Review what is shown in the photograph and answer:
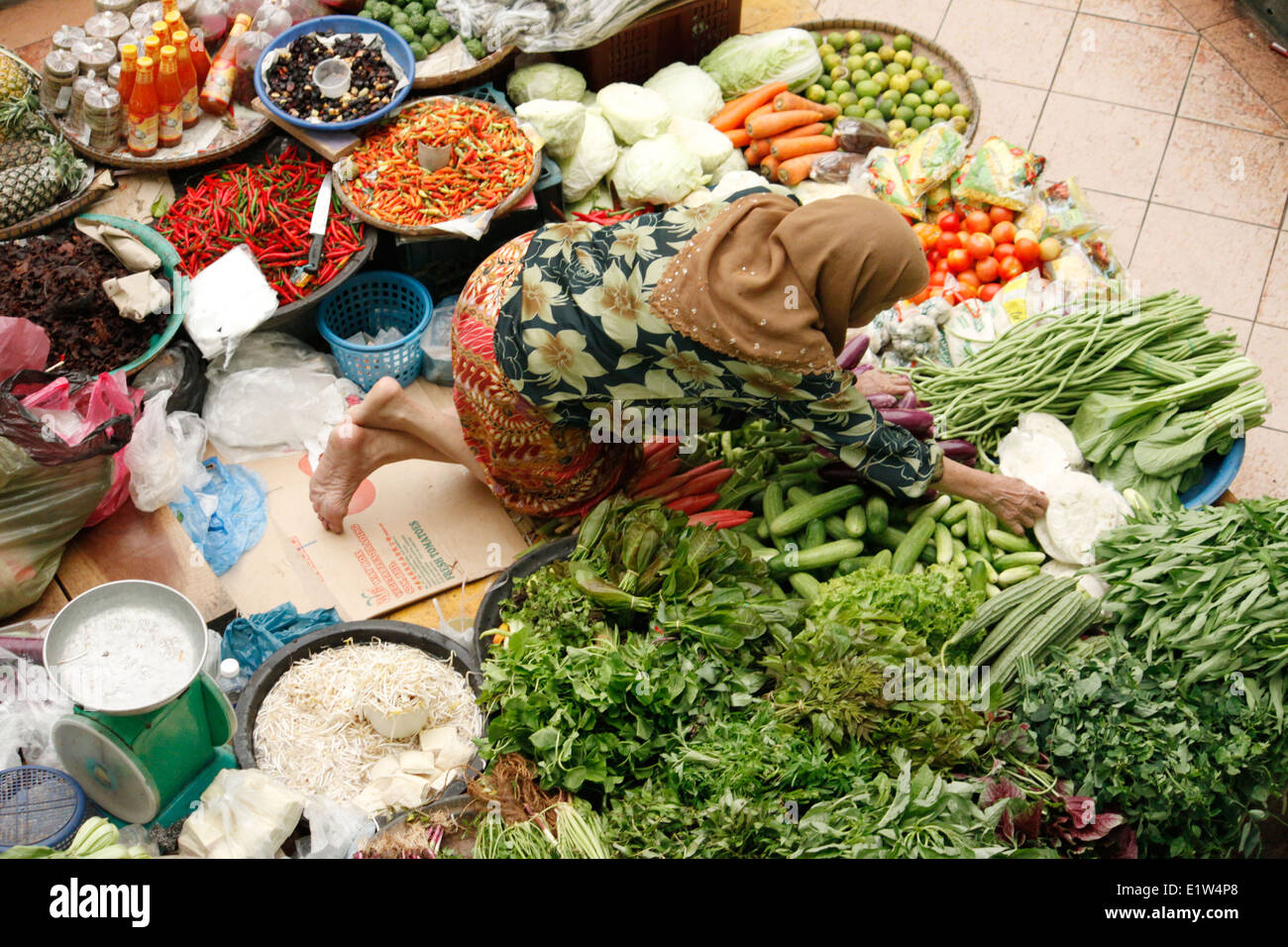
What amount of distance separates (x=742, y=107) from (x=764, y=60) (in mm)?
248

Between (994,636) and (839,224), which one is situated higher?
(839,224)

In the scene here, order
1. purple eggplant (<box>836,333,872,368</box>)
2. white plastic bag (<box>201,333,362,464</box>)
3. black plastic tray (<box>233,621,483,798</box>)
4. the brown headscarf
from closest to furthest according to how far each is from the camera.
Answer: the brown headscarf < black plastic tray (<box>233,621,483,798</box>) < purple eggplant (<box>836,333,872,368</box>) < white plastic bag (<box>201,333,362,464</box>)

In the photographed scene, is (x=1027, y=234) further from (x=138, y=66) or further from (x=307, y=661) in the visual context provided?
(x=138, y=66)

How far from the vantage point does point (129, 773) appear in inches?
98.7

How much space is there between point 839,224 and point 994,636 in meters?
1.22

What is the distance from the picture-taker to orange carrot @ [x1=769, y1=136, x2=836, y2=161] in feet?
14.9

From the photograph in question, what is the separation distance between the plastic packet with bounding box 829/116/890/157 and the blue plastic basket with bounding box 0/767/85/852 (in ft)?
11.2

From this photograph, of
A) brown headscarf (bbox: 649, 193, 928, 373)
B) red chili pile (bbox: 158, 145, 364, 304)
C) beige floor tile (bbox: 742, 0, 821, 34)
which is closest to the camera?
brown headscarf (bbox: 649, 193, 928, 373)

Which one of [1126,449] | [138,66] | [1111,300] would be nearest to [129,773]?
[138,66]

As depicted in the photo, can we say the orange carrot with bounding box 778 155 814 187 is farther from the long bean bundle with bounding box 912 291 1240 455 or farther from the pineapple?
the pineapple

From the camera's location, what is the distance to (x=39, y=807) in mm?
2598

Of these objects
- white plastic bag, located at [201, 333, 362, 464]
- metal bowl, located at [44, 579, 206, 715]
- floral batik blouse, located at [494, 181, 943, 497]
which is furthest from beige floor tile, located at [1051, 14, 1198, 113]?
metal bowl, located at [44, 579, 206, 715]

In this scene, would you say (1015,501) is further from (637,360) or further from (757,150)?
(757,150)

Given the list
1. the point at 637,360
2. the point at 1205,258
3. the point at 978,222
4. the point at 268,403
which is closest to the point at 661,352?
the point at 637,360
